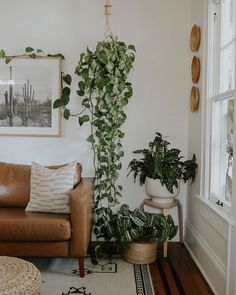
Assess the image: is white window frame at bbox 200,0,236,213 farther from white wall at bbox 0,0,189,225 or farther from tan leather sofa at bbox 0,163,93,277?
tan leather sofa at bbox 0,163,93,277

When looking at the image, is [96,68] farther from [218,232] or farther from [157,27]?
[218,232]

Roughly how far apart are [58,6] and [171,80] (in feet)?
4.68

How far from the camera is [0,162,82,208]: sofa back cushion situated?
10.1 ft

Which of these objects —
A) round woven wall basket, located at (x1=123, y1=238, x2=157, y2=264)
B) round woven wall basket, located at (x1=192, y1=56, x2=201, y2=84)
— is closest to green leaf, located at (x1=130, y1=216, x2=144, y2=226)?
round woven wall basket, located at (x1=123, y1=238, x2=157, y2=264)

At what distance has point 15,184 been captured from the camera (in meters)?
3.14

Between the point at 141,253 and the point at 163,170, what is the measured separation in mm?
769

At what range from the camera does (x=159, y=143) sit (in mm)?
3184

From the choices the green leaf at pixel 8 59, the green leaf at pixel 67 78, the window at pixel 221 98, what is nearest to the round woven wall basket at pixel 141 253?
the window at pixel 221 98

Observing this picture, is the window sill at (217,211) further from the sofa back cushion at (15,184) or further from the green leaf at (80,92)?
the green leaf at (80,92)

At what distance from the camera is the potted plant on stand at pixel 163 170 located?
3034 mm

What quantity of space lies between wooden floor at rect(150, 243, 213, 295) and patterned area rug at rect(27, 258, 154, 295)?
0.08m

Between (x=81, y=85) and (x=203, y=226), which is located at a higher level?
(x=81, y=85)

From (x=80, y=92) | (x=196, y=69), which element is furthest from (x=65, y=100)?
(x=196, y=69)

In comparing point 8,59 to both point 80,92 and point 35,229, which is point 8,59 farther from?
point 35,229
